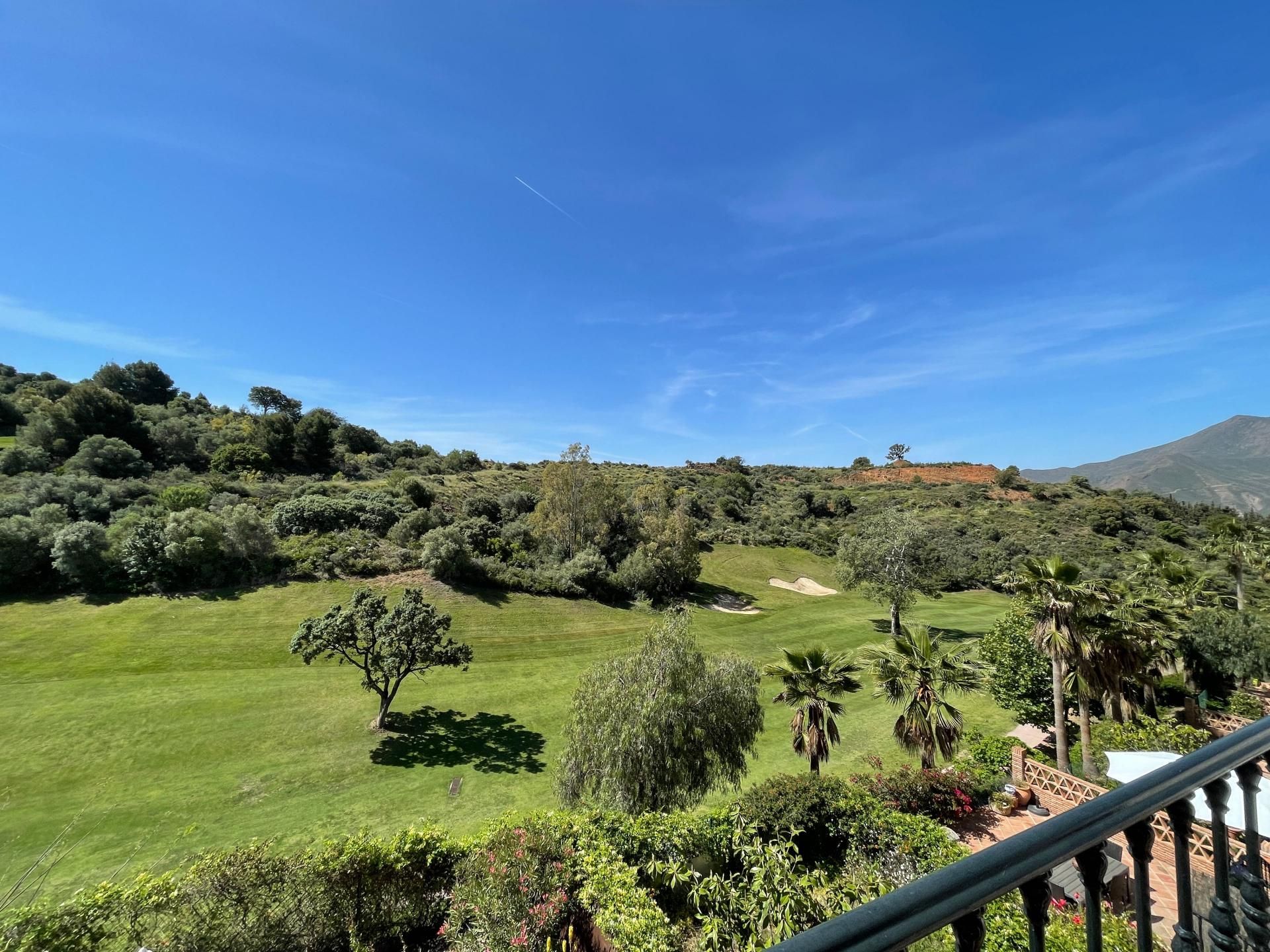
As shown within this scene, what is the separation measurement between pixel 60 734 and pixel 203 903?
46.1 feet

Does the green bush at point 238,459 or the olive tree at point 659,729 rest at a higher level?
the green bush at point 238,459

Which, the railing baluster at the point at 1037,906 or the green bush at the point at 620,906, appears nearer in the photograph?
the railing baluster at the point at 1037,906

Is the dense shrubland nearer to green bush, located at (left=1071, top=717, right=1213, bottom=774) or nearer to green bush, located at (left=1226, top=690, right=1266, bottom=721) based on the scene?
green bush, located at (left=1071, top=717, right=1213, bottom=774)

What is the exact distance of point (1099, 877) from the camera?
5.05 ft

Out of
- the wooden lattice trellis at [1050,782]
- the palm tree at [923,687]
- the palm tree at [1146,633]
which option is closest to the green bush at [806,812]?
the palm tree at [923,687]

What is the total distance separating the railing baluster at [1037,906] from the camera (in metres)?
1.35

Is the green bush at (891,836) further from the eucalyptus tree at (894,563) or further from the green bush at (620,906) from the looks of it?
the eucalyptus tree at (894,563)

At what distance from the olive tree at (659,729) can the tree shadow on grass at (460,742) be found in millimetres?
4123

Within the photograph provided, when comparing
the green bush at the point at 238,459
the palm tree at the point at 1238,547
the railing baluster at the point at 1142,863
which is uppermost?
the green bush at the point at 238,459

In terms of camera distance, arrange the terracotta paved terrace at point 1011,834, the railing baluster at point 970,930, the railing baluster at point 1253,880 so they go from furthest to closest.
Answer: the terracotta paved terrace at point 1011,834 → the railing baluster at point 1253,880 → the railing baluster at point 970,930

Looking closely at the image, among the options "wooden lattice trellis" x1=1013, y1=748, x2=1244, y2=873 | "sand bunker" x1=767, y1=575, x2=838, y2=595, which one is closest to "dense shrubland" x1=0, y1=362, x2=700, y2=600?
"sand bunker" x1=767, y1=575, x2=838, y2=595

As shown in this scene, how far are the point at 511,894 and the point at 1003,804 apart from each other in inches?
568

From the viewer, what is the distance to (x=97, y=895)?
8.32 m

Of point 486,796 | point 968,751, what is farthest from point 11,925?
point 968,751
